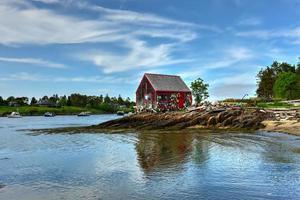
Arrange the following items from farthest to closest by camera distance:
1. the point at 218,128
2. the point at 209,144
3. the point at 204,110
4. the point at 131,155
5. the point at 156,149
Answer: the point at 204,110, the point at 218,128, the point at 209,144, the point at 156,149, the point at 131,155

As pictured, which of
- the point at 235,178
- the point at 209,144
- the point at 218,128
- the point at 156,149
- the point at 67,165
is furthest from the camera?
the point at 218,128

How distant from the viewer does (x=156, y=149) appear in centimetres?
3041

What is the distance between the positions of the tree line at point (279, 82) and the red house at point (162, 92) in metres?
19.4

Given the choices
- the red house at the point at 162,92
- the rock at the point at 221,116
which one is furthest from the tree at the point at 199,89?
the rock at the point at 221,116

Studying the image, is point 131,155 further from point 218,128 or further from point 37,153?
point 218,128

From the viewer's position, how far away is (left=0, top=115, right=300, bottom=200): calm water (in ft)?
52.1

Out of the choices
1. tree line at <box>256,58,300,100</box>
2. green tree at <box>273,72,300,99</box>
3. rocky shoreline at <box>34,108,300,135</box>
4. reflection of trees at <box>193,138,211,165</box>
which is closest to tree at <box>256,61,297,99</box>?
tree line at <box>256,58,300,100</box>

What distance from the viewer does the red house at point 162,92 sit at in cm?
8294

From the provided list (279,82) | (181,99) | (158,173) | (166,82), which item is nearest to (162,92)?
(166,82)

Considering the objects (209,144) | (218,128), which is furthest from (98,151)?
(218,128)

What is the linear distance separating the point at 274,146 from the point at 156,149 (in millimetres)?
8835

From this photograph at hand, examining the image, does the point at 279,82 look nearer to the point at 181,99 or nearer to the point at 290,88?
the point at 290,88

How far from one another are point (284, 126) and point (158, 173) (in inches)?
1096

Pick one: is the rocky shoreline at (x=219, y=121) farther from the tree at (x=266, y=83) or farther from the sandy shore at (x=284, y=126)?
the tree at (x=266, y=83)
